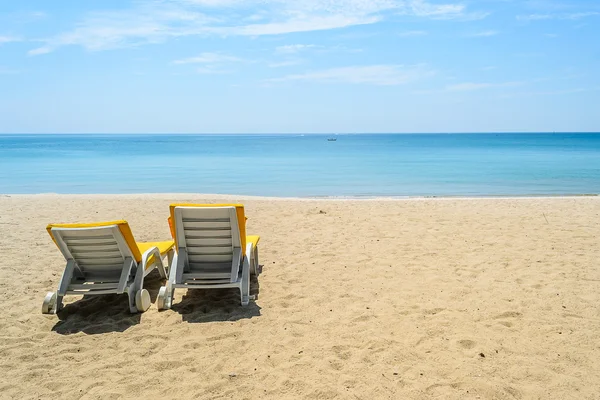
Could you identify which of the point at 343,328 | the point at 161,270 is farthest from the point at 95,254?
the point at 343,328

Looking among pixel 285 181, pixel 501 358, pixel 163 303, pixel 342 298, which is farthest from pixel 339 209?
pixel 285 181

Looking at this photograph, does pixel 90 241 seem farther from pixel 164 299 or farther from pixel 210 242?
pixel 210 242

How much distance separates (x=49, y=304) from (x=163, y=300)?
1.16 meters

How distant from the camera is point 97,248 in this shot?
4613mm

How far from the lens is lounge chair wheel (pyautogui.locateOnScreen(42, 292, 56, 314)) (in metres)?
4.63

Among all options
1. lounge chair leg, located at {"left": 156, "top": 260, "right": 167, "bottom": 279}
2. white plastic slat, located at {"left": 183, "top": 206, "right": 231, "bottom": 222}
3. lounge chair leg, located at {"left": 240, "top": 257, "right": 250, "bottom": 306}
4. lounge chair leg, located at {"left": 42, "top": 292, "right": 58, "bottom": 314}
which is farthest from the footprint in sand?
lounge chair leg, located at {"left": 42, "top": 292, "right": 58, "bottom": 314}

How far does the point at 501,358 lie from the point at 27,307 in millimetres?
4757

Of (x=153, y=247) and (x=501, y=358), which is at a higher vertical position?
(x=153, y=247)

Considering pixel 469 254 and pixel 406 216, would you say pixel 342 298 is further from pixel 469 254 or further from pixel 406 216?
pixel 406 216

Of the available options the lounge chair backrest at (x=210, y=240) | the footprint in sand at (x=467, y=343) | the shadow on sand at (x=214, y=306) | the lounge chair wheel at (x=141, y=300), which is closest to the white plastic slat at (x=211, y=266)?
the lounge chair backrest at (x=210, y=240)

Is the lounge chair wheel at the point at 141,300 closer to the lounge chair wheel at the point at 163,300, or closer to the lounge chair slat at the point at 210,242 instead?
the lounge chair wheel at the point at 163,300

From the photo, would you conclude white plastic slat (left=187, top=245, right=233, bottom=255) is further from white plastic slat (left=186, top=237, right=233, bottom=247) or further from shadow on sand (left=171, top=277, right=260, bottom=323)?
shadow on sand (left=171, top=277, right=260, bottom=323)

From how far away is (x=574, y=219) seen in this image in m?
9.16

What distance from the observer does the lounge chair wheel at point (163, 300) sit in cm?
474
